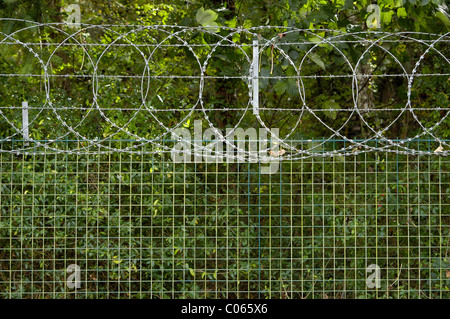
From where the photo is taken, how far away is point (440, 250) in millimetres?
5488

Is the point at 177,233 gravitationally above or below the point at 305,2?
below

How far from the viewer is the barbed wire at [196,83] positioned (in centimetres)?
464

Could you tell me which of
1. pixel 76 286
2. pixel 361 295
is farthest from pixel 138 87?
pixel 361 295

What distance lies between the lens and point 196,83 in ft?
28.5

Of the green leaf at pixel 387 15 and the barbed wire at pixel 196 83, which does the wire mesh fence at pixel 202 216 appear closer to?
the barbed wire at pixel 196 83

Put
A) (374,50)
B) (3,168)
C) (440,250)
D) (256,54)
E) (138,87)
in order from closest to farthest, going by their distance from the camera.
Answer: (256,54)
(440,250)
(3,168)
(138,87)
(374,50)

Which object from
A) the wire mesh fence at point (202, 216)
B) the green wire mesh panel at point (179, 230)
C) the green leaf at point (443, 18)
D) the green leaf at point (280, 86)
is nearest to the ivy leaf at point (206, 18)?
the wire mesh fence at point (202, 216)

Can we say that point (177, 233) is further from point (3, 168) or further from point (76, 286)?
point (3, 168)

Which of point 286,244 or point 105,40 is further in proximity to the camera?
point 105,40

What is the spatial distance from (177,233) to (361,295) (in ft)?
6.46

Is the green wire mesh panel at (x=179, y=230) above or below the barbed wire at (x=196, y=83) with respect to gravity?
below

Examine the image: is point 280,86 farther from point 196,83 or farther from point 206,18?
point 196,83

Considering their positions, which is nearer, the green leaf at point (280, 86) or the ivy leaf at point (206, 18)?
the green leaf at point (280, 86)

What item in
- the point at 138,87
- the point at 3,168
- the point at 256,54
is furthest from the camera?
the point at 138,87
